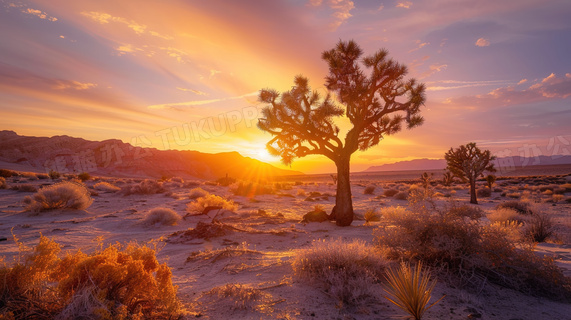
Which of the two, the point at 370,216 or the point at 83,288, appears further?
the point at 370,216

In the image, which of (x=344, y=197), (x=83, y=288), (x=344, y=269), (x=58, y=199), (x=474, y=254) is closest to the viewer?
(x=83, y=288)

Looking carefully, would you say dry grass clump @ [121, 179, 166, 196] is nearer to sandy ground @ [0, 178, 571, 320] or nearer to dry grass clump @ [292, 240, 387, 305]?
sandy ground @ [0, 178, 571, 320]

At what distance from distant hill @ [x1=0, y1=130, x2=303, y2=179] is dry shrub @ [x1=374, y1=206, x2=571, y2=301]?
70205 mm

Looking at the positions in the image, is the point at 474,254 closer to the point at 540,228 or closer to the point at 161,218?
the point at 540,228

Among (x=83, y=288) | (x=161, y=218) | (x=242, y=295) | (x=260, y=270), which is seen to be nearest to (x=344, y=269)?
(x=242, y=295)

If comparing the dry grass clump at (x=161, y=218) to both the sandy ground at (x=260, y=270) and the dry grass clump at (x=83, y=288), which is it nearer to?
the sandy ground at (x=260, y=270)

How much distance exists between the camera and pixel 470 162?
22.0 metres

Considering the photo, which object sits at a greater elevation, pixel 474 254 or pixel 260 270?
pixel 474 254

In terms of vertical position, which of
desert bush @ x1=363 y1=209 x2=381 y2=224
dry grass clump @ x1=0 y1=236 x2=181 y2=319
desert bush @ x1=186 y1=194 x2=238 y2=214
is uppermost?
dry grass clump @ x1=0 y1=236 x2=181 y2=319

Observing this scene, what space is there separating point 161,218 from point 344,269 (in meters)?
9.53

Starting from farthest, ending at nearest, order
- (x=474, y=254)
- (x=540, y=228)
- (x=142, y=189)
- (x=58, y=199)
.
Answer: (x=142, y=189) < (x=58, y=199) < (x=540, y=228) < (x=474, y=254)

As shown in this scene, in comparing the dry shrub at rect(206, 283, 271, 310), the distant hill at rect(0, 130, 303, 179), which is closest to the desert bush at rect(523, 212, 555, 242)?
the dry shrub at rect(206, 283, 271, 310)

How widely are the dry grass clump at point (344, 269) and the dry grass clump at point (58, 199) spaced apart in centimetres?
1327

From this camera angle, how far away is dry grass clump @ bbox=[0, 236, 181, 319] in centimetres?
268
